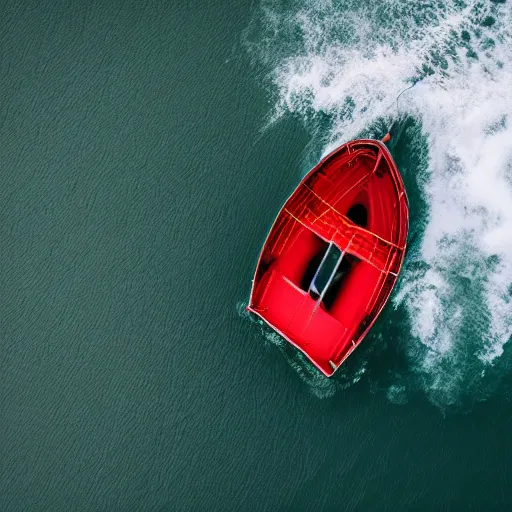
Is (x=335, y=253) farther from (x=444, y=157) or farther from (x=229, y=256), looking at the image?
(x=444, y=157)

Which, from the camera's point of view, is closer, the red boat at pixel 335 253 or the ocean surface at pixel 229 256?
the red boat at pixel 335 253

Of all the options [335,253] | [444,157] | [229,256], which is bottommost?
[229,256]

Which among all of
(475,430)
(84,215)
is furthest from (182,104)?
(475,430)

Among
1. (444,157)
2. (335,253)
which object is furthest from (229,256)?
(444,157)

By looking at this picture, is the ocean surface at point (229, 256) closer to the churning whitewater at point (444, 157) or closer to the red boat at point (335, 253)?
the churning whitewater at point (444, 157)

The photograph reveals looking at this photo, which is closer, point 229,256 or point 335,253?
point 335,253

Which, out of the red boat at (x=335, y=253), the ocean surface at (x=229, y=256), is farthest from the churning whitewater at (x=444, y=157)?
the red boat at (x=335, y=253)

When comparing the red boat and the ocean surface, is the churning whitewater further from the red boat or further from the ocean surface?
the red boat
